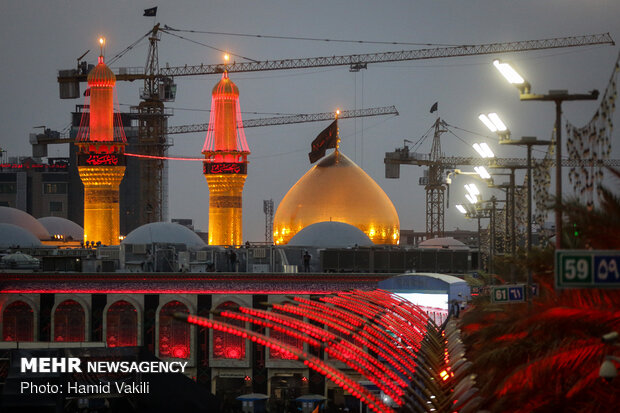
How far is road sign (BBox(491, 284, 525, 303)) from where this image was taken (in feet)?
65.8

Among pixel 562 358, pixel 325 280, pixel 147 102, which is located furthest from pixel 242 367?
pixel 147 102

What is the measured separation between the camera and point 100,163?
58.8 m

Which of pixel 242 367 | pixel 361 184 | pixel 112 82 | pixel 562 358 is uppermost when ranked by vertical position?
pixel 112 82

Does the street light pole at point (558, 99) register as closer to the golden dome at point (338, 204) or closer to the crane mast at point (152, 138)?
the golden dome at point (338, 204)

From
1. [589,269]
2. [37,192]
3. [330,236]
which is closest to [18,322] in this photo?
[330,236]

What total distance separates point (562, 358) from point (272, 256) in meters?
40.0

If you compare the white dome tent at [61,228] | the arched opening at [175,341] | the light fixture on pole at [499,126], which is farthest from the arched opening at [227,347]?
the white dome tent at [61,228]

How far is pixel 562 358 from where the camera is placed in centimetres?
1349

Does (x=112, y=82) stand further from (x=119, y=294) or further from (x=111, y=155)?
(x=119, y=294)

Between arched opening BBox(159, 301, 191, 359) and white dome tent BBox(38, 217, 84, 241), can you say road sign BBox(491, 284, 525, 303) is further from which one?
white dome tent BBox(38, 217, 84, 241)

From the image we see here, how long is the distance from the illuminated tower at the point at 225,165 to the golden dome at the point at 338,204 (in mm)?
3248

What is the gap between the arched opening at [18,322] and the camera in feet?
158

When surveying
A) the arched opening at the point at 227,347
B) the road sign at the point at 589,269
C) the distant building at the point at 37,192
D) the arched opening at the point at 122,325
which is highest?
the distant building at the point at 37,192

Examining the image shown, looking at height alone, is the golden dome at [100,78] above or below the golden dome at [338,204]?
above
